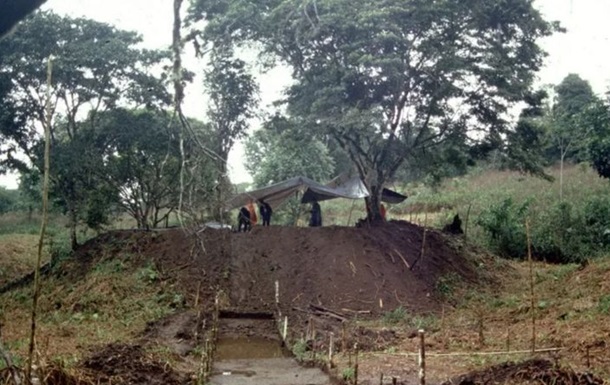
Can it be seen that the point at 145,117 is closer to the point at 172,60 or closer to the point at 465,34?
the point at 465,34

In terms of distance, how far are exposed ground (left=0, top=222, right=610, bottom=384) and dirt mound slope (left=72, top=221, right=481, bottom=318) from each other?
39mm

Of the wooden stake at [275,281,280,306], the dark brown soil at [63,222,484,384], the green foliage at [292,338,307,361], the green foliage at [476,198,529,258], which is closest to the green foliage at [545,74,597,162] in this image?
the green foliage at [476,198,529,258]

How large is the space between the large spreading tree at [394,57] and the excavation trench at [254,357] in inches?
217

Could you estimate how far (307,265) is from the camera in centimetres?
1594

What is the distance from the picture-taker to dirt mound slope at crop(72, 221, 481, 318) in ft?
48.3

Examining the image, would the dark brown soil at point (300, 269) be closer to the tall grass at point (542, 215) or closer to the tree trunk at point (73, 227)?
the tree trunk at point (73, 227)

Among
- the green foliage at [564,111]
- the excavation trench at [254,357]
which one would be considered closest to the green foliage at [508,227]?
the green foliage at [564,111]

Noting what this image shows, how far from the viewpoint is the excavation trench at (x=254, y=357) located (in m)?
9.55

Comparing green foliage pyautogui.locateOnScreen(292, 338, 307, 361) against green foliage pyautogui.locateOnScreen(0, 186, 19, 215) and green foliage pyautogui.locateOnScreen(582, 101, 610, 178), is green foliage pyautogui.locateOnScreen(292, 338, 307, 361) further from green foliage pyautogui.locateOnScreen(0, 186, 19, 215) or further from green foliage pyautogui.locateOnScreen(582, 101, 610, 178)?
green foliage pyautogui.locateOnScreen(0, 186, 19, 215)

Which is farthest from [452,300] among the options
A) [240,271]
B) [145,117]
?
[145,117]

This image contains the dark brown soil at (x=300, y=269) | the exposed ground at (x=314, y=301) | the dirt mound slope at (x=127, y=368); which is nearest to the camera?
the dirt mound slope at (x=127, y=368)

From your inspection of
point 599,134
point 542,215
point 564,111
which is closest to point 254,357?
point 599,134

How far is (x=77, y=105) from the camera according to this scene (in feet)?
59.8

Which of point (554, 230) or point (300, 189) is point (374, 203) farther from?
point (554, 230)
